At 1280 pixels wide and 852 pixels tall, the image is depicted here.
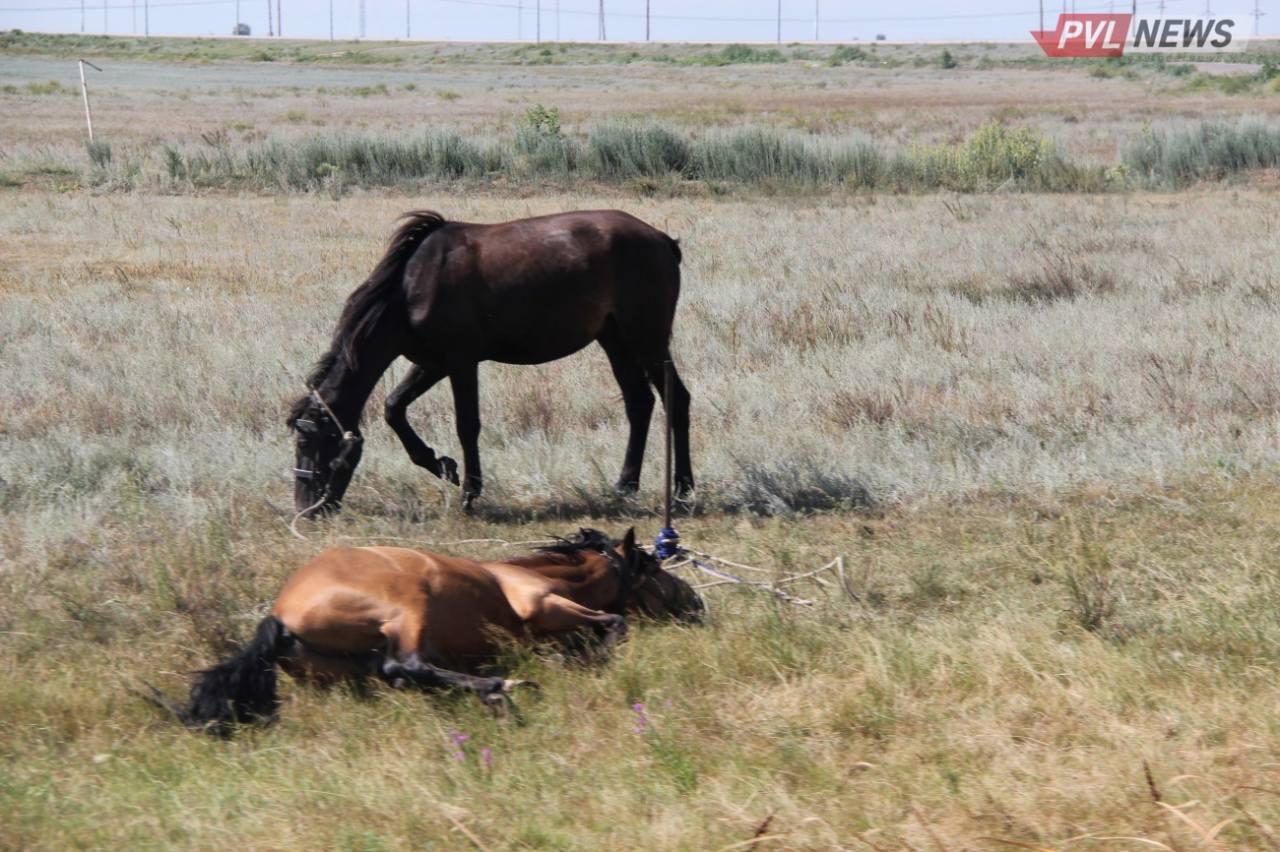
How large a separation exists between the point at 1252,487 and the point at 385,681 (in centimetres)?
511

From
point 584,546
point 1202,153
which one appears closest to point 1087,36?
point 1202,153

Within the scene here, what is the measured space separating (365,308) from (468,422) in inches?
34.9

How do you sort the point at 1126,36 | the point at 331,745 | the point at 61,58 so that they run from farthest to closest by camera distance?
the point at 1126,36
the point at 61,58
the point at 331,745

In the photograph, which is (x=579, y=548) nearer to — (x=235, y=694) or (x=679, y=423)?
(x=235, y=694)

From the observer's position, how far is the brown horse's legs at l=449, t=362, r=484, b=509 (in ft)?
25.3

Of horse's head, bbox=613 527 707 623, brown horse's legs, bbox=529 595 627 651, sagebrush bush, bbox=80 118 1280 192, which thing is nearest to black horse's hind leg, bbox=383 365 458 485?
horse's head, bbox=613 527 707 623

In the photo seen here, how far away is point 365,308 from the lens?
7.45 meters

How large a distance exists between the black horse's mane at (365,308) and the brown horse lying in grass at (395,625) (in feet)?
8.17

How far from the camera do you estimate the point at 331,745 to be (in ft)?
14.6

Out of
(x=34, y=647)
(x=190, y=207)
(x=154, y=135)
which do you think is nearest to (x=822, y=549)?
(x=34, y=647)

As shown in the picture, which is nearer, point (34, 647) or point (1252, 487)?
point (34, 647)

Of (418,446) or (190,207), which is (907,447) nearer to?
(418,446)

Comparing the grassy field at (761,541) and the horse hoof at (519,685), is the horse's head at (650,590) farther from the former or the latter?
the horse hoof at (519,685)

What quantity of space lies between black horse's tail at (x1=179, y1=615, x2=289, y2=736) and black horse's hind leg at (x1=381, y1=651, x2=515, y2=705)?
41 cm
